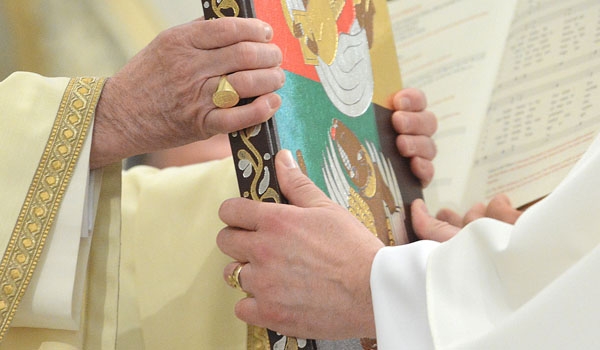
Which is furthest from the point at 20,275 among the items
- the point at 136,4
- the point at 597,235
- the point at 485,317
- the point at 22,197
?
the point at 136,4

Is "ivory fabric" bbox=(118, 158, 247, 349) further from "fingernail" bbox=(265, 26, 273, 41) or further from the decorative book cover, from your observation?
"fingernail" bbox=(265, 26, 273, 41)

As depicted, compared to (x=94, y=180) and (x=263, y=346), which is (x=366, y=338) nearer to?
(x=263, y=346)

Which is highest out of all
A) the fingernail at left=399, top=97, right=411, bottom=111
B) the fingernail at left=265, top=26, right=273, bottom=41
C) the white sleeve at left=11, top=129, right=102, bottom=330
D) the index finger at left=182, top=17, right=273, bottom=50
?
the index finger at left=182, top=17, right=273, bottom=50

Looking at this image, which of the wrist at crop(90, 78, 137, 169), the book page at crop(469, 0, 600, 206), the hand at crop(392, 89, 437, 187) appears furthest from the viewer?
the book page at crop(469, 0, 600, 206)

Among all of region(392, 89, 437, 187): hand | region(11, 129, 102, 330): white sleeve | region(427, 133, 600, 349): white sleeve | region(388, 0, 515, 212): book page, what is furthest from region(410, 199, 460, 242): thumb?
region(11, 129, 102, 330): white sleeve

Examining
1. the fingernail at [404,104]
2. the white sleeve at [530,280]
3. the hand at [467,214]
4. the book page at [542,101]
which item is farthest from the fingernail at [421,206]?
the white sleeve at [530,280]

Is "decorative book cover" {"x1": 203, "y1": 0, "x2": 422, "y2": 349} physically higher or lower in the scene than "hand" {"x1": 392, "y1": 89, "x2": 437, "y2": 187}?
higher

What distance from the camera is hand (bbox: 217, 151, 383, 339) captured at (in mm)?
1174

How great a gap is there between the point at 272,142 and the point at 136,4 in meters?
1.78

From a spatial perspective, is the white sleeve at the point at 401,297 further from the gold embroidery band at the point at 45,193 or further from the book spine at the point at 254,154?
the gold embroidery band at the point at 45,193

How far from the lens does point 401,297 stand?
1110mm

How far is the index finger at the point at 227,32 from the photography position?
1193mm

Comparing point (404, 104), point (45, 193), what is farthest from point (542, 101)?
point (45, 193)

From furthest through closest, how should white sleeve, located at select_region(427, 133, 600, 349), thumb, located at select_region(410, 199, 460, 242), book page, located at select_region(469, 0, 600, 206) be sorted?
book page, located at select_region(469, 0, 600, 206)
thumb, located at select_region(410, 199, 460, 242)
white sleeve, located at select_region(427, 133, 600, 349)
